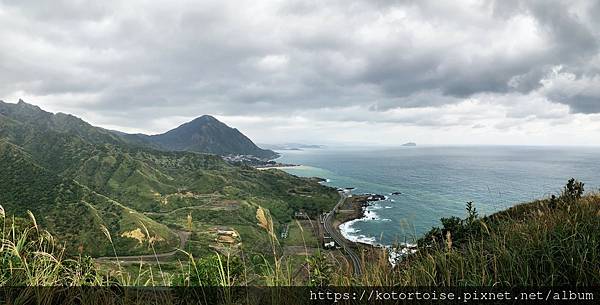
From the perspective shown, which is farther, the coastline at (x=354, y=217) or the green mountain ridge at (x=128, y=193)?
the green mountain ridge at (x=128, y=193)

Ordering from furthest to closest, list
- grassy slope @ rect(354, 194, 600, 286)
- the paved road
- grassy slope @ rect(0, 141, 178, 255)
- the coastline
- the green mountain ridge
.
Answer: the green mountain ridge → grassy slope @ rect(0, 141, 178, 255) → the coastline → the paved road → grassy slope @ rect(354, 194, 600, 286)

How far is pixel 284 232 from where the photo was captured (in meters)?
79.1

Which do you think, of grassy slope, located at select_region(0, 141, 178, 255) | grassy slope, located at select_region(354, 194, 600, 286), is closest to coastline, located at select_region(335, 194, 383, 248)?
grassy slope, located at select_region(0, 141, 178, 255)

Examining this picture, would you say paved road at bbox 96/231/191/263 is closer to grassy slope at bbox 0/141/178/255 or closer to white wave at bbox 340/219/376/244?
grassy slope at bbox 0/141/178/255

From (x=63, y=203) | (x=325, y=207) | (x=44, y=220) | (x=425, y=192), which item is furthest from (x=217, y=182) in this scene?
(x=425, y=192)

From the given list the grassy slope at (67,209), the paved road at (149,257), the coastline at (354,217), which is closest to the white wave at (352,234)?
the coastline at (354,217)

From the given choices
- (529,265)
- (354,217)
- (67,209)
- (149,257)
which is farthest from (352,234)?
(529,265)

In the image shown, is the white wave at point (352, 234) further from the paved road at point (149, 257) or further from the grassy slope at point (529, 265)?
the grassy slope at point (529, 265)

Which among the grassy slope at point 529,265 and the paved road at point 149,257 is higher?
the grassy slope at point 529,265

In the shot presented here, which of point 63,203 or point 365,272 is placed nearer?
point 365,272

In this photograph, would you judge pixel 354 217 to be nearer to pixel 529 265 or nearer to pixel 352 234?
pixel 352 234

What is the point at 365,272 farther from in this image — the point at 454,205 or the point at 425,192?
the point at 425,192

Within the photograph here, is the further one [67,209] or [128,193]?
[128,193]

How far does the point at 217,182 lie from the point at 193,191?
965cm
